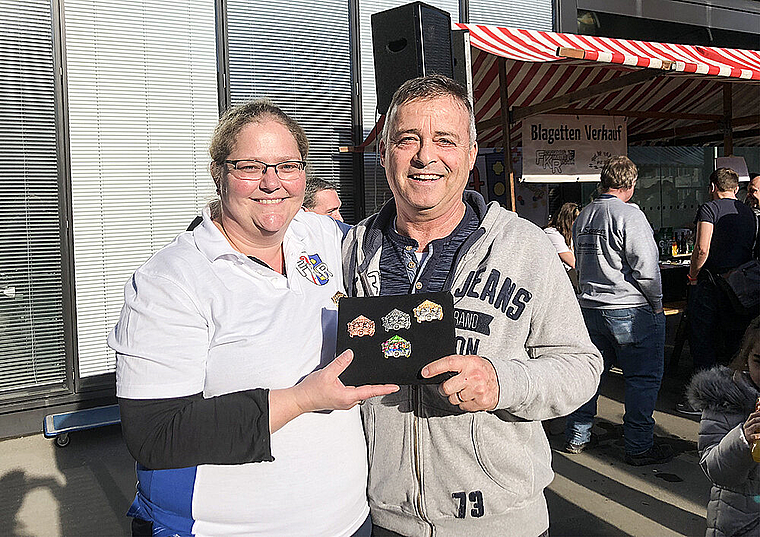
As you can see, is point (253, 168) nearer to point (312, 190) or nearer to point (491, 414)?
point (491, 414)

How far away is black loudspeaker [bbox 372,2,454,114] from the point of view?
12.6ft

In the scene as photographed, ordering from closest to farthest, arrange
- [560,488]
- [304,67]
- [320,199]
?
[560,488]
[320,199]
[304,67]

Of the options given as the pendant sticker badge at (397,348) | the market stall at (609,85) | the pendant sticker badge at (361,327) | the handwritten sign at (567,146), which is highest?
the market stall at (609,85)

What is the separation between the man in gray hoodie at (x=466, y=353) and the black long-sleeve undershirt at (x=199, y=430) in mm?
428

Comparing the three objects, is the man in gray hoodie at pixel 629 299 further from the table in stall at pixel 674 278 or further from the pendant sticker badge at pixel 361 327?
the table in stall at pixel 674 278

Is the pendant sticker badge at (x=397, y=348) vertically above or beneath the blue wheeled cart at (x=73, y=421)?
above

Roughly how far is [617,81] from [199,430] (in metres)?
4.47

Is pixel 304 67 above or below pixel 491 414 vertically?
above

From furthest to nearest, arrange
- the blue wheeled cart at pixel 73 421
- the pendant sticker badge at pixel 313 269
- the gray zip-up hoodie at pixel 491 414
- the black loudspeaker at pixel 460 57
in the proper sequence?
the blue wheeled cart at pixel 73 421, the black loudspeaker at pixel 460 57, the pendant sticker badge at pixel 313 269, the gray zip-up hoodie at pixel 491 414

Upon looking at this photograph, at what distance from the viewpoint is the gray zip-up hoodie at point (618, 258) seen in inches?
170

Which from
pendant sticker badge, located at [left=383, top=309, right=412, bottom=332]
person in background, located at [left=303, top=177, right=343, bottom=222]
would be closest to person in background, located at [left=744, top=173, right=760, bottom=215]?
person in background, located at [left=303, top=177, right=343, bottom=222]

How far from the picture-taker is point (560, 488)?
4035 mm

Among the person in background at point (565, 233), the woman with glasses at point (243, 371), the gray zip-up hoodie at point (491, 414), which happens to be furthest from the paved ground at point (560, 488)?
the woman with glasses at point (243, 371)

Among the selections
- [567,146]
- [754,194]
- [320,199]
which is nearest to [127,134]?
[320,199]
